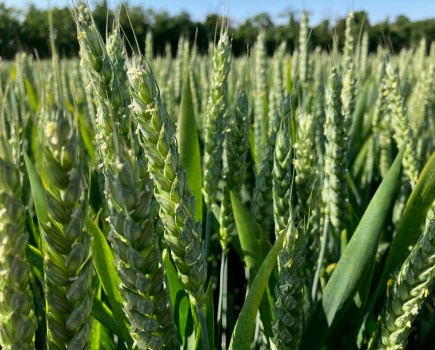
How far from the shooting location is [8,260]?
1.61 feet

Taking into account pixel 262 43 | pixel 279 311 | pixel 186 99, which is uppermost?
pixel 262 43

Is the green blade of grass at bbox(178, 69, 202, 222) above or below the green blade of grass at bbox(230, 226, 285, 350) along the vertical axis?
above

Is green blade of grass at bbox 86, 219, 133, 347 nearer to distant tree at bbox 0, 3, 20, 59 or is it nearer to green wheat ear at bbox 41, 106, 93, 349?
green wheat ear at bbox 41, 106, 93, 349

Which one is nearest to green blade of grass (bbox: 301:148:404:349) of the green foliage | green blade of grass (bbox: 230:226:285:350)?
the green foliage

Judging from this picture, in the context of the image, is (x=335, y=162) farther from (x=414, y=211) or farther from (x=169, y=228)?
(x=169, y=228)

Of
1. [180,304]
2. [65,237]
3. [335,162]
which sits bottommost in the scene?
[180,304]

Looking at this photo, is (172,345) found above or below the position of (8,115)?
below

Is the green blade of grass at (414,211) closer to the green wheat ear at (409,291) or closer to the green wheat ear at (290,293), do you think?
the green wheat ear at (409,291)

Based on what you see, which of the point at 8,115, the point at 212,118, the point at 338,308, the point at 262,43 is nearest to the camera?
the point at 338,308

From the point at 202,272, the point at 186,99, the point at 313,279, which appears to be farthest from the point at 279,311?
the point at 186,99

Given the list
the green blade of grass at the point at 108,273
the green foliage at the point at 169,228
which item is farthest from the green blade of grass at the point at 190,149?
the green blade of grass at the point at 108,273

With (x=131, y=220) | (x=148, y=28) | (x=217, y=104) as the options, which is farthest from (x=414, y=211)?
(x=148, y=28)

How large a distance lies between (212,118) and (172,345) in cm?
63

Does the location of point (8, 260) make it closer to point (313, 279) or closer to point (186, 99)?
point (186, 99)
